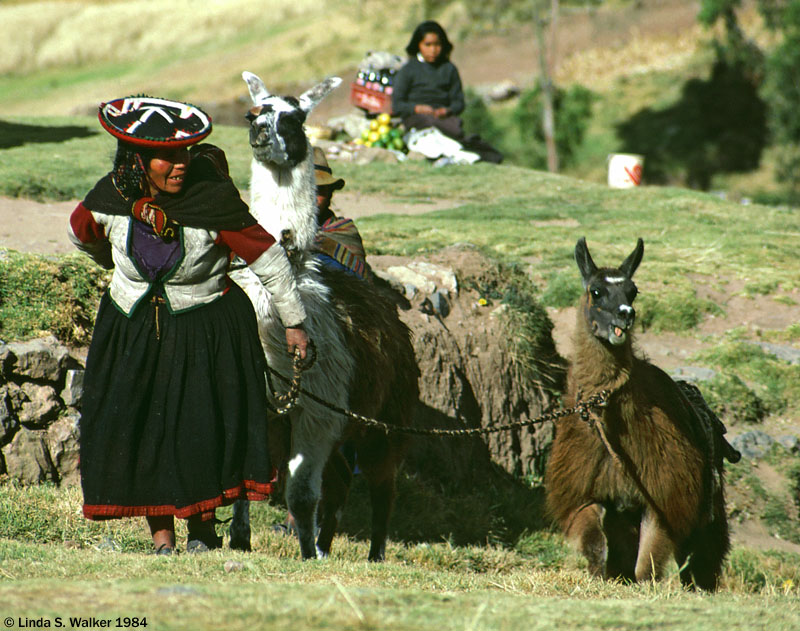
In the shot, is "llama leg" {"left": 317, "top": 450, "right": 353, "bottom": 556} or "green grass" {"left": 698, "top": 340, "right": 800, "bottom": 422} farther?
"green grass" {"left": 698, "top": 340, "right": 800, "bottom": 422}

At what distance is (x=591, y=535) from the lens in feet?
17.3

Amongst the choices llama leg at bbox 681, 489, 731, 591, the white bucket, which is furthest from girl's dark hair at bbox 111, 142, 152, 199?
the white bucket

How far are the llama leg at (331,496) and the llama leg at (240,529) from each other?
0.46 metres

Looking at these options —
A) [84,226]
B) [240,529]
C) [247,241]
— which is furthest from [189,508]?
[84,226]

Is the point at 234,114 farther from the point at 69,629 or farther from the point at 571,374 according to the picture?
the point at 69,629

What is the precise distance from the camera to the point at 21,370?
610 centimetres

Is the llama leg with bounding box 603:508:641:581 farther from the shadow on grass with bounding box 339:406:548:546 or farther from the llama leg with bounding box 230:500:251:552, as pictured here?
the llama leg with bounding box 230:500:251:552

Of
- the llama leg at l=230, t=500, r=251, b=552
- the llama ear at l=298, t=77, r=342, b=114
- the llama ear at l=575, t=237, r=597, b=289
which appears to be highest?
the llama ear at l=298, t=77, r=342, b=114

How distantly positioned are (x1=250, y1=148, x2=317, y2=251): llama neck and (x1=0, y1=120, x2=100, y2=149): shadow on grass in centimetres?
859

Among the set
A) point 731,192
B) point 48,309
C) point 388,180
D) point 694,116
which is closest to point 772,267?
point 388,180

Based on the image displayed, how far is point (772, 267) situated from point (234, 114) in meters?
15.8

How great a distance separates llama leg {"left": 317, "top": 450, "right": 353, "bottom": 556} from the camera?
224 inches

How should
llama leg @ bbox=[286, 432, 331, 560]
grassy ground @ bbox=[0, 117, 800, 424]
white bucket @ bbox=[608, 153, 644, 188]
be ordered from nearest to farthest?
llama leg @ bbox=[286, 432, 331, 560] → grassy ground @ bbox=[0, 117, 800, 424] → white bucket @ bbox=[608, 153, 644, 188]

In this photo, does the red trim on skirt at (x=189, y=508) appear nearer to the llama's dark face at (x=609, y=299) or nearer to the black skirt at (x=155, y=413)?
the black skirt at (x=155, y=413)
